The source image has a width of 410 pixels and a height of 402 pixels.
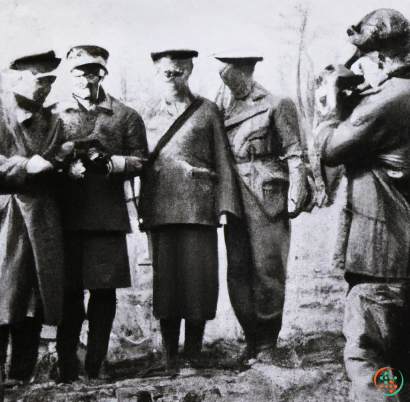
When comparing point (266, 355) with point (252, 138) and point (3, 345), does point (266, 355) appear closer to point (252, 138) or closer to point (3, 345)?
point (252, 138)

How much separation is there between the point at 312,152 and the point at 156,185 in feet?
3.71

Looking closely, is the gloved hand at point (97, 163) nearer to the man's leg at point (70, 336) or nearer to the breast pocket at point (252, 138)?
the man's leg at point (70, 336)

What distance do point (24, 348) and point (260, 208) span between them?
72.3 inches

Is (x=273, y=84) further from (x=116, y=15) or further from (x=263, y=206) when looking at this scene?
(x=116, y=15)

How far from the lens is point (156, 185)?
4676 millimetres

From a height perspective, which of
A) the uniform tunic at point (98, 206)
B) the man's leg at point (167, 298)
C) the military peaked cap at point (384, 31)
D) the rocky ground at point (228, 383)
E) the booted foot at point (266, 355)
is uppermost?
the military peaked cap at point (384, 31)

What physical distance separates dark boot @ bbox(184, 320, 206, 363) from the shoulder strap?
3.74 ft

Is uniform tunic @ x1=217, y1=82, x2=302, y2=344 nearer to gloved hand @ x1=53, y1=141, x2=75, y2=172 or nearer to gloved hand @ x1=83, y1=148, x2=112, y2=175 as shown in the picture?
gloved hand @ x1=83, y1=148, x2=112, y2=175

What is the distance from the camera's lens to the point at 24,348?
4473mm

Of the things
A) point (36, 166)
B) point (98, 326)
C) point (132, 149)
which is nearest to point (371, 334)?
point (98, 326)

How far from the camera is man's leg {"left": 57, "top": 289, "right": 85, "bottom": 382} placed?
450 centimetres

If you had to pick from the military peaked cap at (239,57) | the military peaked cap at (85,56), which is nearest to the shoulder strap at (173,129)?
the military peaked cap at (239,57)

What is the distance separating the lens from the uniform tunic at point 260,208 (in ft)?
15.4

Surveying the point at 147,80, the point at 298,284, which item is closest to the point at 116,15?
the point at 147,80
